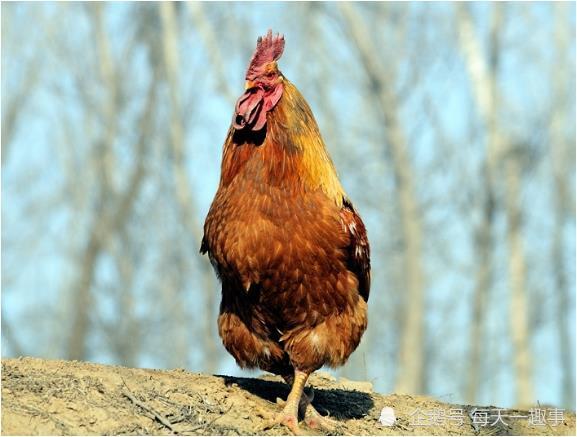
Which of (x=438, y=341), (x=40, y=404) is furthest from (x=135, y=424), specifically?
(x=438, y=341)

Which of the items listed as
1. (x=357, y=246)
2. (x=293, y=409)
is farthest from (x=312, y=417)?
(x=357, y=246)

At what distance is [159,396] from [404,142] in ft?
44.6

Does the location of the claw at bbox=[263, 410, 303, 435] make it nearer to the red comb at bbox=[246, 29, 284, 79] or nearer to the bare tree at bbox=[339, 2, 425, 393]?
the red comb at bbox=[246, 29, 284, 79]

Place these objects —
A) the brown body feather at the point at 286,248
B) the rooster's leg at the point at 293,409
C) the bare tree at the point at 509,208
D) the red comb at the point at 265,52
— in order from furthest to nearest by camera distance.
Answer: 1. the bare tree at the point at 509,208
2. the red comb at the point at 265,52
3. the rooster's leg at the point at 293,409
4. the brown body feather at the point at 286,248

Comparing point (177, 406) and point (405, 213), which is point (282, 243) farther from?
point (405, 213)

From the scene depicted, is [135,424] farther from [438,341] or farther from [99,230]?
[438,341]

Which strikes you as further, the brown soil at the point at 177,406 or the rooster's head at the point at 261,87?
the rooster's head at the point at 261,87

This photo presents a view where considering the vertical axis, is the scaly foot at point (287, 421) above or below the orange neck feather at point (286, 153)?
below

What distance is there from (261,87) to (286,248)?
1215 mm

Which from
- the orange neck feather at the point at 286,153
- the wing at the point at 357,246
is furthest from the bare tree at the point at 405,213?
the orange neck feather at the point at 286,153

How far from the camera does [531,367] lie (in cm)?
2053

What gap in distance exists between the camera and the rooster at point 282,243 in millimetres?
6586

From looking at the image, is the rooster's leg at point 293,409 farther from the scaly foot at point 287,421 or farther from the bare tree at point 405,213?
the bare tree at point 405,213

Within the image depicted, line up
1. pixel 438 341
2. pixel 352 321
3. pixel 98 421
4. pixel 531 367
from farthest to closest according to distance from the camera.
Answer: pixel 438 341 → pixel 531 367 → pixel 352 321 → pixel 98 421
